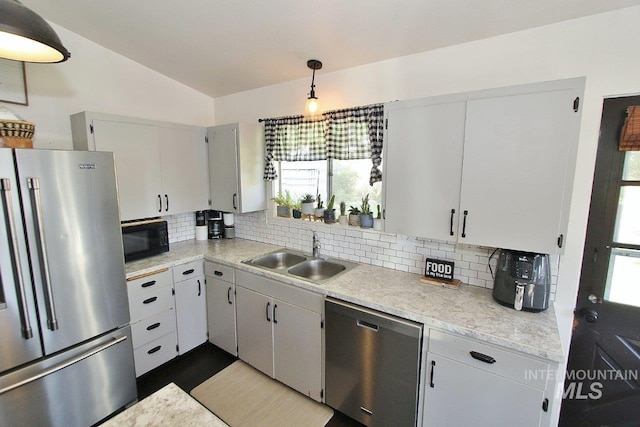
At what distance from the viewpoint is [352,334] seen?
188cm

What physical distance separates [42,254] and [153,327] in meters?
1.09

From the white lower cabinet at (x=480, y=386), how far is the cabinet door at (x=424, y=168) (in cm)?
64

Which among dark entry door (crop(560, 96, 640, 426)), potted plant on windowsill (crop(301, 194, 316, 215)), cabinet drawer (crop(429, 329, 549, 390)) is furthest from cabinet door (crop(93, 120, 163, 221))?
dark entry door (crop(560, 96, 640, 426))

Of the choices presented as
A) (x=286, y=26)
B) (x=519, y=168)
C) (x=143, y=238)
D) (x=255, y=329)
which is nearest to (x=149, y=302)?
(x=143, y=238)

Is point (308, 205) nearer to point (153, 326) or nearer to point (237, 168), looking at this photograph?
point (237, 168)

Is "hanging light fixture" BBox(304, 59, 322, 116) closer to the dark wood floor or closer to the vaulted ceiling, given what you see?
the vaulted ceiling

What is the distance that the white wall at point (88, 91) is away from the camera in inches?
90.0

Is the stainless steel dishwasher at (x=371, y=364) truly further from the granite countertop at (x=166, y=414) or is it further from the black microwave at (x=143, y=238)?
the black microwave at (x=143, y=238)

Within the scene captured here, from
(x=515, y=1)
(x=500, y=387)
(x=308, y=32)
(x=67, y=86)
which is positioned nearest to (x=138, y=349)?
(x=67, y=86)

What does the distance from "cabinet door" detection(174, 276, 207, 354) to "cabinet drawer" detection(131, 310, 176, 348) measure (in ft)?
0.24

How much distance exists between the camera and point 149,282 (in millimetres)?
2391

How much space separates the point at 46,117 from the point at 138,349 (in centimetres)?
200

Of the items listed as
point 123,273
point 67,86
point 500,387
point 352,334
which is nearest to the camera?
point 500,387

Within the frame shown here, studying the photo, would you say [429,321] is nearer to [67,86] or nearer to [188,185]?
[188,185]
